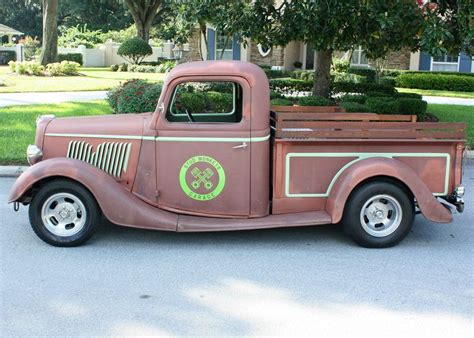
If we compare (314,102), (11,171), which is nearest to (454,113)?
(314,102)

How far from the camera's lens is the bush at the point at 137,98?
12.2 meters

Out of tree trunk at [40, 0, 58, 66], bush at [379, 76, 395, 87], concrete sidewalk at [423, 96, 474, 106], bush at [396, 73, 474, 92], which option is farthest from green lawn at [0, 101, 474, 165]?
tree trunk at [40, 0, 58, 66]

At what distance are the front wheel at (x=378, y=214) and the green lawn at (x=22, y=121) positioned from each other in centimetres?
575

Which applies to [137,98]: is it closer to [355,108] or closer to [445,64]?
[355,108]

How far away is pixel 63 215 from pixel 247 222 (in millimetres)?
1737

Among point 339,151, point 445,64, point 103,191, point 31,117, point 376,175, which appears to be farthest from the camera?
point 445,64

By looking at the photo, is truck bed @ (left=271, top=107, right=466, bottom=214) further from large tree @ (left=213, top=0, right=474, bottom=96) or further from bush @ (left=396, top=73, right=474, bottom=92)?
bush @ (left=396, top=73, right=474, bottom=92)

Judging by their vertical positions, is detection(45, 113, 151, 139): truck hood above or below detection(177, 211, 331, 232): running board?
above

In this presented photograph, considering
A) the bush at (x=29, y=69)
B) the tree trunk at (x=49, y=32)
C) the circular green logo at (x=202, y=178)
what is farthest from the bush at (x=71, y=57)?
the circular green logo at (x=202, y=178)

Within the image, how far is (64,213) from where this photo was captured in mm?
5613

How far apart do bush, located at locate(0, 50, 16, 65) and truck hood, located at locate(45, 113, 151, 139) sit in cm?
3598

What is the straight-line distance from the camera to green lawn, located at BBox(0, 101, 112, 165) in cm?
979

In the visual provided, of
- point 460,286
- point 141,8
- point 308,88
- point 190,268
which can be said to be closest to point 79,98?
point 308,88

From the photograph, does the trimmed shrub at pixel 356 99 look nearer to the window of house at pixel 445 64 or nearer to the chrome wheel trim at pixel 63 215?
the chrome wheel trim at pixel 63 215
